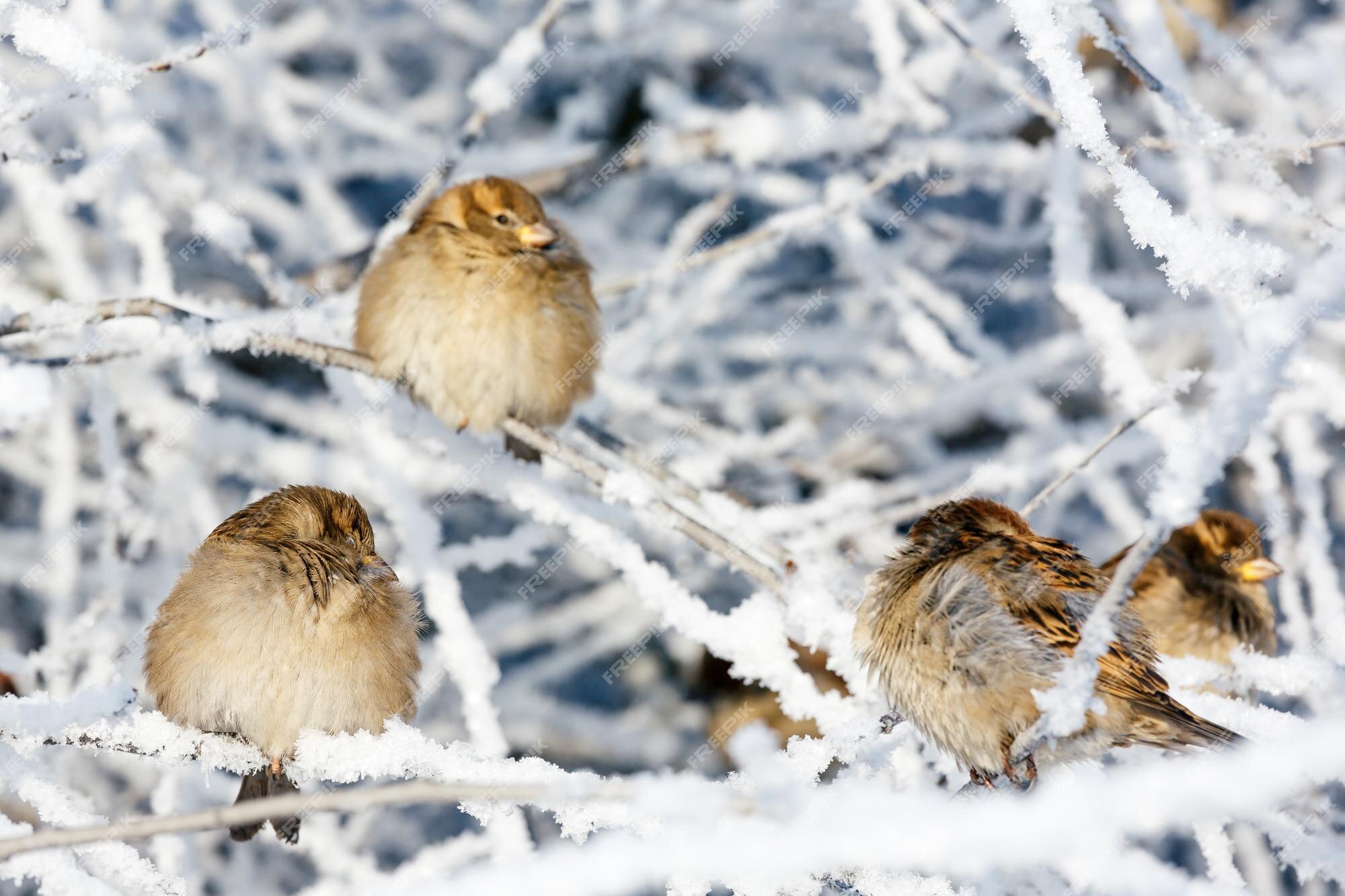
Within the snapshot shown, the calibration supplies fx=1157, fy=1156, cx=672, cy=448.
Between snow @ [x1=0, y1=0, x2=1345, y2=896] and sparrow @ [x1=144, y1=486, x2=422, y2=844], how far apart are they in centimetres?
14

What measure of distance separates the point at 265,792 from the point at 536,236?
2.48 m

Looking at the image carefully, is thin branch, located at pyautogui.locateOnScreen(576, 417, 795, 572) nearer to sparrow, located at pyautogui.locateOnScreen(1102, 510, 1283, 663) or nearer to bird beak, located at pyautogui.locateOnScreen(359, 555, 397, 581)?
bird beak, located at pyautogui.locateOnScreen(359, 555, 397, 581)

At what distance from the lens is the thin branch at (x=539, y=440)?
3072mm

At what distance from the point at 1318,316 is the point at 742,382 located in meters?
5.95

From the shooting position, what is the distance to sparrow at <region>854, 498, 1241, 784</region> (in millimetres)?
3020

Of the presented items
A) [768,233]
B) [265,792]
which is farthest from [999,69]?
[265,792]

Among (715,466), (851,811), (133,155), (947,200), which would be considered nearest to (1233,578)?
(715,466)

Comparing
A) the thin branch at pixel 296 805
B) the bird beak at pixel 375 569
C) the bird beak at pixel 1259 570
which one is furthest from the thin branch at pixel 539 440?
the bird beak at pixel 1259 570

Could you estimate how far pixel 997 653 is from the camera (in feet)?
10.2

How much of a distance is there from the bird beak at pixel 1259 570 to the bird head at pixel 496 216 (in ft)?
11.0

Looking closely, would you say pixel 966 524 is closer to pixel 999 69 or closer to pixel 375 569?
pixel 999 69

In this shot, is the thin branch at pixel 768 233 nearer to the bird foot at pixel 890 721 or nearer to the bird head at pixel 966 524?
the bird head at pixel 966 524

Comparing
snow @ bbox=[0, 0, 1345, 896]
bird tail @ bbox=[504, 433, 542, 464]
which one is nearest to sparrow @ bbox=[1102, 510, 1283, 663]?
snow @ bbox=[0, 0, 1345, 896]

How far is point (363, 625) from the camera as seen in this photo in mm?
3365
